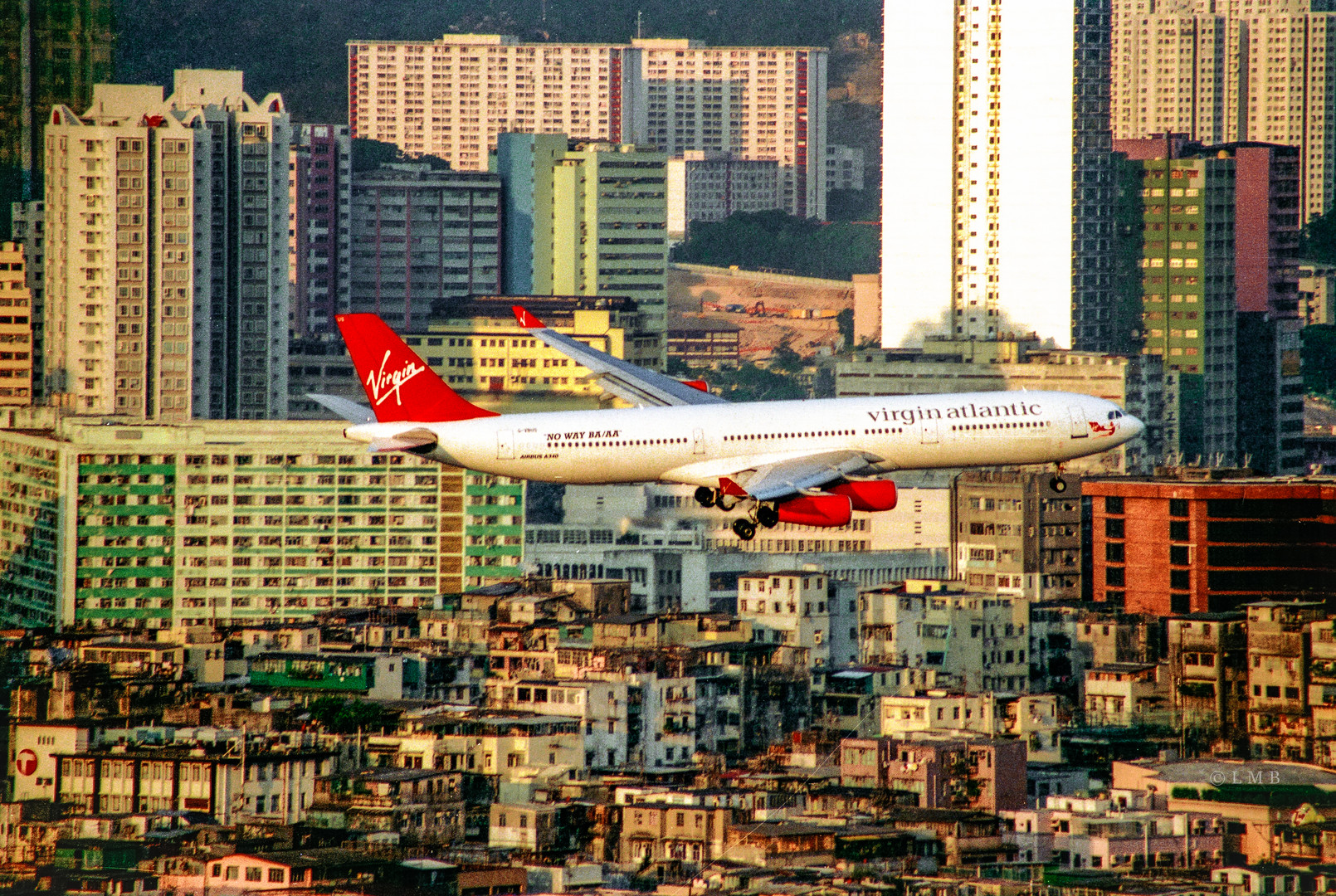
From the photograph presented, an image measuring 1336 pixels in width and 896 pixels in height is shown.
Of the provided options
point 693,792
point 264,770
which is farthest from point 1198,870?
point 264,770

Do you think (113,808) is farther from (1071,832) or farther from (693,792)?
(1071,832)

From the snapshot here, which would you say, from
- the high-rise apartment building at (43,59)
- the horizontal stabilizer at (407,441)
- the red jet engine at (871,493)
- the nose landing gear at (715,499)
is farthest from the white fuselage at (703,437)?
the high-rise apartment building at (43,59)

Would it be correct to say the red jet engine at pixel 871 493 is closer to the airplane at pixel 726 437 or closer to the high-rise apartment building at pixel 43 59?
the airplane at pixel 726 437

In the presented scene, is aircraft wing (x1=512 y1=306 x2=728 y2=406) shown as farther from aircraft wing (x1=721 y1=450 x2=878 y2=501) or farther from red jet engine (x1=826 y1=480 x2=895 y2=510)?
aircraft wing (x1=721 y1=450 x2=878 y2=501)

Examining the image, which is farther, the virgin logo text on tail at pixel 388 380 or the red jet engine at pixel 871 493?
the virgin logo text on tail at pixel 388 380

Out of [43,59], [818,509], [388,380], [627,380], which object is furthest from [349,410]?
[43,59]

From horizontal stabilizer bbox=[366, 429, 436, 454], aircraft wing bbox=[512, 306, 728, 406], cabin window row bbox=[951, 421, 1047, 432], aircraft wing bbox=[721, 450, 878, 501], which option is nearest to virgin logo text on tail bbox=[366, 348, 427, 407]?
horizontal stabilizer bbox=[366, 429, 436, 454]
